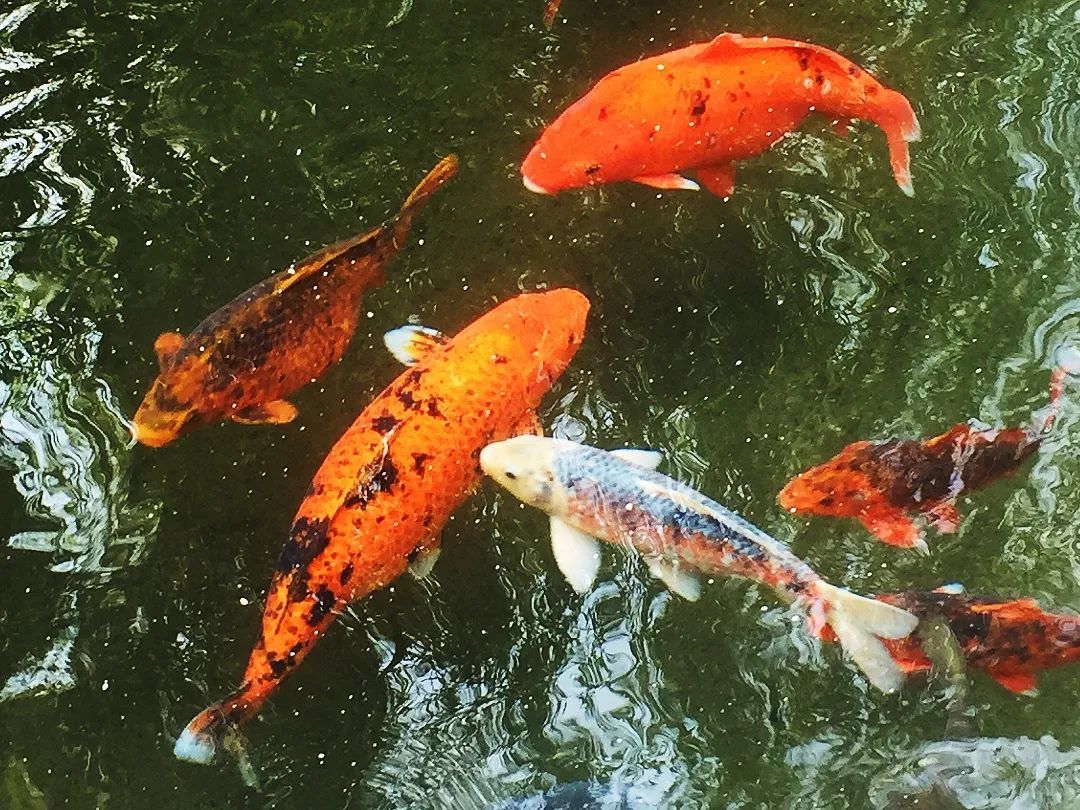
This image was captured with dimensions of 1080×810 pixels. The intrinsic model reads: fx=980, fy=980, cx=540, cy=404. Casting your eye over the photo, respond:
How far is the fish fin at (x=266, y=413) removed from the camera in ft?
8.27

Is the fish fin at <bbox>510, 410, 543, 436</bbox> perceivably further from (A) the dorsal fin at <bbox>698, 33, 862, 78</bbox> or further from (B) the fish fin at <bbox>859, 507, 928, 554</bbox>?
(A) the dorsal fin at <bbox>698, 33, 862, 78</bbox>

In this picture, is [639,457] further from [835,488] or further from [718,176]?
[718,176]

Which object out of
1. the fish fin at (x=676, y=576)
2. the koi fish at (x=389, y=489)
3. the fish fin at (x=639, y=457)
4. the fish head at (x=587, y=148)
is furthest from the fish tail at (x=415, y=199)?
the fish fin at (x=676, y=576)

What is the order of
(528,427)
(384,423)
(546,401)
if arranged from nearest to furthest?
(384,423) < (528,427) < (546,401)

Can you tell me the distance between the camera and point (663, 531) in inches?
93.0

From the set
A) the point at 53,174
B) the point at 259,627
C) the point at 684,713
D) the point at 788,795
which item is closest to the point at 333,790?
the point at 259,627

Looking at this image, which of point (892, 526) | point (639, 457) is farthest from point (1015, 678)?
point (639, 457)

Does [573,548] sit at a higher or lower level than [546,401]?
lower

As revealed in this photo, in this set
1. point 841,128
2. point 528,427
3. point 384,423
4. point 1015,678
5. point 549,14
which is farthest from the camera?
point 549,14

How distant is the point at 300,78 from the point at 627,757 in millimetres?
2466

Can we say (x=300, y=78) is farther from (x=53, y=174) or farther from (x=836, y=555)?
(x=836, y=555)

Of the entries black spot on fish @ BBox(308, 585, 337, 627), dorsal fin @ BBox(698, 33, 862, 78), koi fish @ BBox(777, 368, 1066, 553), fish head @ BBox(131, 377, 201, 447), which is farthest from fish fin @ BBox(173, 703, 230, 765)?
dorsal fin @ BBox(698, 33, 862, 78)

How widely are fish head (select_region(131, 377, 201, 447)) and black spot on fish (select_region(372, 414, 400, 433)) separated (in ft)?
1.53

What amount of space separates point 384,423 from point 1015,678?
1.71 metres
